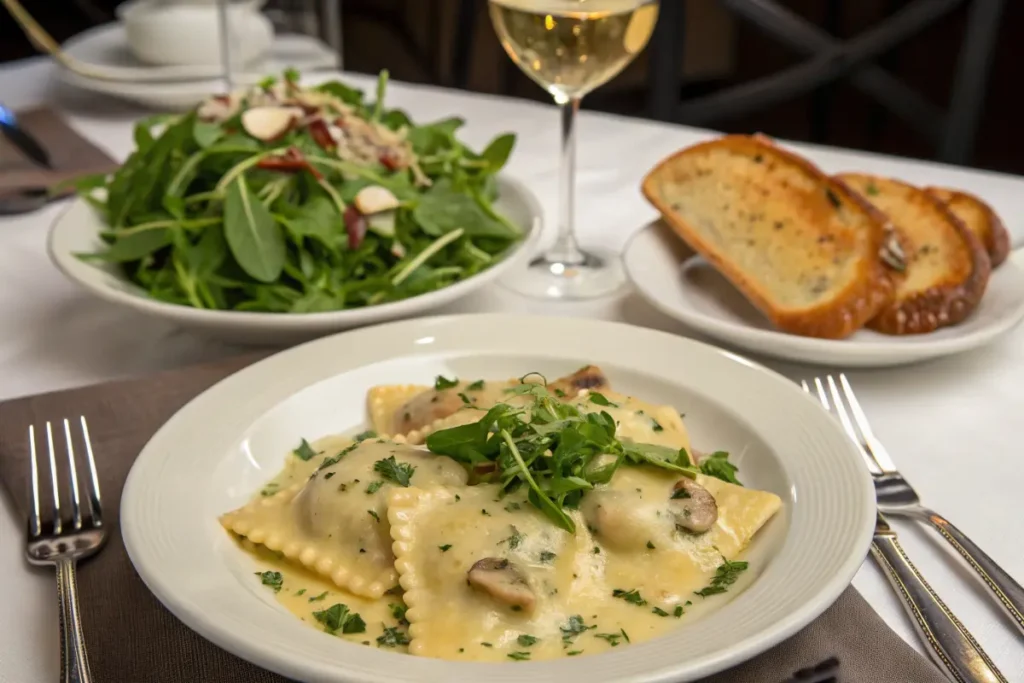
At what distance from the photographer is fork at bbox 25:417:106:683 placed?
121 cm

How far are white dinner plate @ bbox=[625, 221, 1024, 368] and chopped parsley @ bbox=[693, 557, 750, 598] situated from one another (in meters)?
0.60

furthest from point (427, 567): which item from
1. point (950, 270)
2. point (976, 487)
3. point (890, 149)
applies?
point (890, 149)

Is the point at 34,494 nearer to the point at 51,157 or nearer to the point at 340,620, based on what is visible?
the point at 340,620

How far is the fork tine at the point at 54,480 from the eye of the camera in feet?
4.66

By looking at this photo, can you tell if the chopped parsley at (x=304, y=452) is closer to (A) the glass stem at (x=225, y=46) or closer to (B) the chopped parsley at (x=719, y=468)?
(B) the chopped parsley at (x=719, y=468)

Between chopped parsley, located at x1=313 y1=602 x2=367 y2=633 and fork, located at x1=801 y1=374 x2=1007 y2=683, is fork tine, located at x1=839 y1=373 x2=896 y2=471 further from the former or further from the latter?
chopped parsley, located at x1=313 y1=602 x2=367 y2=633

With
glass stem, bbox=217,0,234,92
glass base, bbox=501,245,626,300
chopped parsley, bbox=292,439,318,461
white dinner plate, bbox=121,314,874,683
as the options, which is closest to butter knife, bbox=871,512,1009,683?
white dinner plate, bbox=121,314,874,683

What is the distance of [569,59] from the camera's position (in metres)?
2.20

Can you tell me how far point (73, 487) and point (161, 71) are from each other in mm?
2411

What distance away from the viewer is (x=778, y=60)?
7.80 meters

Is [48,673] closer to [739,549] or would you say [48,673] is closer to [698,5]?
[739,549]

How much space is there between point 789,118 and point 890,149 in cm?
79

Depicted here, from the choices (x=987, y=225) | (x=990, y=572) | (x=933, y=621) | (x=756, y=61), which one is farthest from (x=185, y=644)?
(x=756, y=61)

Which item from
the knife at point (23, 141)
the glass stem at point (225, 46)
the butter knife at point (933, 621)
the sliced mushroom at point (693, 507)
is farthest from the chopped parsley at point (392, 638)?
the glass stem at point (225, 46)
